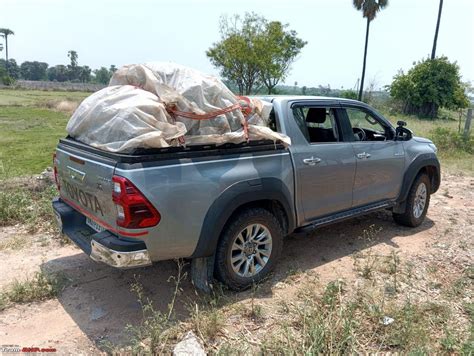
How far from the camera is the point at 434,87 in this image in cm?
2948

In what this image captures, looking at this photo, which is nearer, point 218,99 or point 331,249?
point 218,99

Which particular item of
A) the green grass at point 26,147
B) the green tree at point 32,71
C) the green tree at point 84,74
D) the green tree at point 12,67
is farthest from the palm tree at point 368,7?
the green tree at point 32,71

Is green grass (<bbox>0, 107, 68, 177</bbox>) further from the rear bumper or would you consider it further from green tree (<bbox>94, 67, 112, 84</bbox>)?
green tree (<bbox>94, 67, 112, 84</bbox>)

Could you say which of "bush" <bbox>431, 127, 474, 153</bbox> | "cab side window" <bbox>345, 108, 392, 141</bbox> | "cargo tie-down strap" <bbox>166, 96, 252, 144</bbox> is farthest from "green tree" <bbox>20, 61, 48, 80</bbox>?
"cargo tie-down strap" <bbox>166, 96, 252, 144</bbox>

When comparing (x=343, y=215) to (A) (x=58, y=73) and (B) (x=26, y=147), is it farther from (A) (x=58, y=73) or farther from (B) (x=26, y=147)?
(A) (x=58, y=73)

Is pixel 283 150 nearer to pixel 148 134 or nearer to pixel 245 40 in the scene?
pixel 148 134

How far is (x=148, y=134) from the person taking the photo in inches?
118

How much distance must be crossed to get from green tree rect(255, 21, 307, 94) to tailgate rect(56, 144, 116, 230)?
26.4 metres

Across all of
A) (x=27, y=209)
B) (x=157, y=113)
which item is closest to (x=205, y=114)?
(x=157, y=113)

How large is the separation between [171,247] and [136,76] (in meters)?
1.60

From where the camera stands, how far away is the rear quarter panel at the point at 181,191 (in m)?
2.97

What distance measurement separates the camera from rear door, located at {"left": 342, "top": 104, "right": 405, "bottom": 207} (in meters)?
4.72

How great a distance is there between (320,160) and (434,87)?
96.9 feet

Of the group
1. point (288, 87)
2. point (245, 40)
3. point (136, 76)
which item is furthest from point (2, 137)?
point (288, 87)
